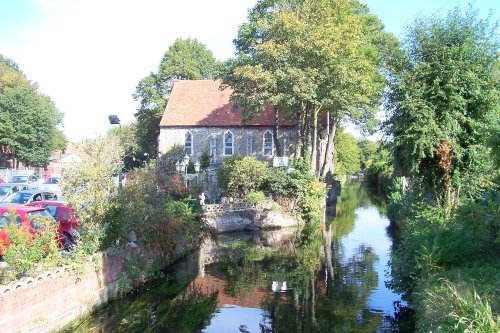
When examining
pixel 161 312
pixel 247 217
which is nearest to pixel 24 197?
pixel 161 312

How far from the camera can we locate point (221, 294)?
1520 centimetres

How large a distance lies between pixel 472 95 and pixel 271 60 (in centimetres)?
1427

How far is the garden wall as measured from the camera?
9.21m

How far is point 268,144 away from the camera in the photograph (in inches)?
1763

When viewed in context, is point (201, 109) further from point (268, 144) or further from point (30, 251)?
point (30, 251)

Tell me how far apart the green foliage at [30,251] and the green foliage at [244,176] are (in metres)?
19.1

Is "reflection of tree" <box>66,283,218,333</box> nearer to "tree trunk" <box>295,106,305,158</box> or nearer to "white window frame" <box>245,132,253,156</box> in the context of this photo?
"tree trunk" <box>295,106,305,158</box>

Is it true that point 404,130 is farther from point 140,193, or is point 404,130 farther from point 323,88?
point 323,88

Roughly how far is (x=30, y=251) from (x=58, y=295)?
50.0 inches

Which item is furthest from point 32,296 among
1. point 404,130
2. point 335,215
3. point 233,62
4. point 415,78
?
point 335,215

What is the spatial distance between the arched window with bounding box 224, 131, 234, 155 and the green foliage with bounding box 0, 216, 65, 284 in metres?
34.0

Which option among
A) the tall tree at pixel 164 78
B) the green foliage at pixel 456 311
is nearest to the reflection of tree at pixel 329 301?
the green foliage at pixel 456 311

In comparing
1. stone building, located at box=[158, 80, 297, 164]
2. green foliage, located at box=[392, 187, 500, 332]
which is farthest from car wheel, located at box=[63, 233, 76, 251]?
stone building, located at box=[158, 80, 297, 164]

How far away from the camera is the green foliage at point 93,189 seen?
1257 centimetres
